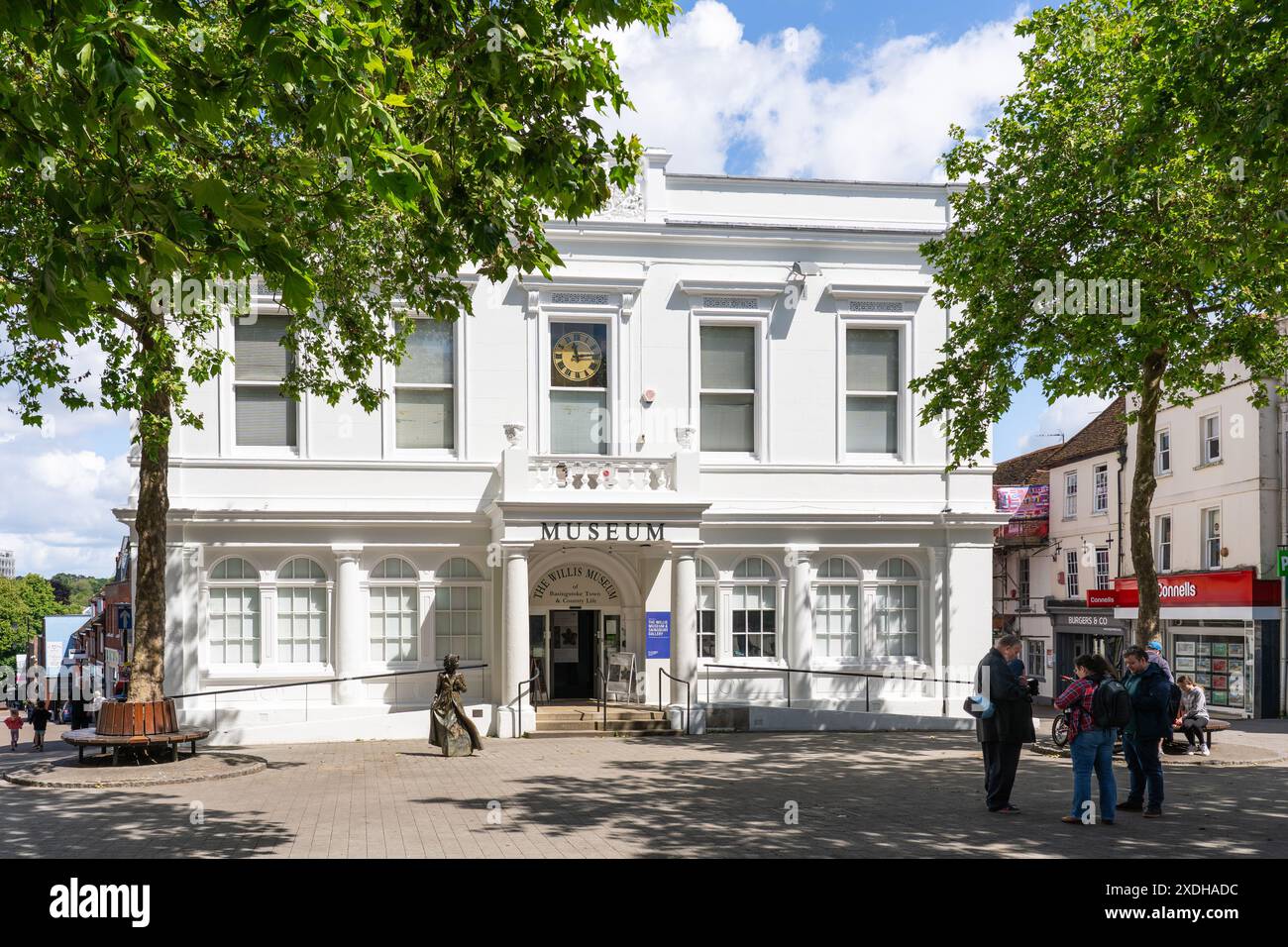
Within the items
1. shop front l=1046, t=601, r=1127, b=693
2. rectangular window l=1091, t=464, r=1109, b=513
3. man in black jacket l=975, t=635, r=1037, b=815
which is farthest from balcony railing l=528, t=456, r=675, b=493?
rectangular window l=1091, t=464, r=1109, b=513

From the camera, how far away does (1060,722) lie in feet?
64.1

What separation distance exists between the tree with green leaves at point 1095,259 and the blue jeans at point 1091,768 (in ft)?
22.5

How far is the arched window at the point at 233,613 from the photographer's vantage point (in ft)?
72.4

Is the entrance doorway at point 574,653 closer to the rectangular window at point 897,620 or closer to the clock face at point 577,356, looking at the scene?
the clock face at point 577,356

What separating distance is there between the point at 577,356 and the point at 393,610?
5822mm

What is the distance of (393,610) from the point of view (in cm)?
2277

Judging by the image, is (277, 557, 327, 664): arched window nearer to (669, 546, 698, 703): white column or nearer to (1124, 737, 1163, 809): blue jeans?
(669, 546, 698, 703): white column

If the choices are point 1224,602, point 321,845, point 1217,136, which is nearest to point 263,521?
point 321,845

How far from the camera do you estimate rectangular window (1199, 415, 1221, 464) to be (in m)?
33.7

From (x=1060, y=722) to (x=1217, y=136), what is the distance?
1082cm

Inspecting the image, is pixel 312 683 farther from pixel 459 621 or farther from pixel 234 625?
pixel 459 621

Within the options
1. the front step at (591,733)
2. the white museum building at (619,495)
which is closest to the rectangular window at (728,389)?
the white museum building at (619,495)

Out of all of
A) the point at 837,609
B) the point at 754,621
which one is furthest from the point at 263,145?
the point at 837,609

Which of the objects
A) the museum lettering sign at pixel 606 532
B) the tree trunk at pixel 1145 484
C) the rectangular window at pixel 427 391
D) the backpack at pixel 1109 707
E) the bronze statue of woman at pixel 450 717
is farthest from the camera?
the rectangular window at pixel 427 391
